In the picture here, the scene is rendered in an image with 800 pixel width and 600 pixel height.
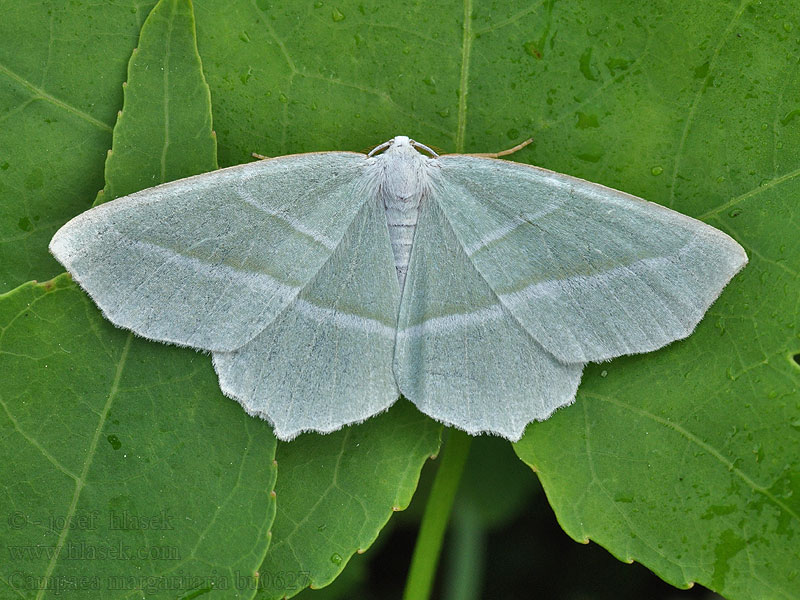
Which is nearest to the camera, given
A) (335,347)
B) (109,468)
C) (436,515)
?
(109,468)

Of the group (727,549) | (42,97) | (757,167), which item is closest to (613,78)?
(757,167)

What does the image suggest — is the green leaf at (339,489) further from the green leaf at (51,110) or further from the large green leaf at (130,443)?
the green leaf at (51,110)

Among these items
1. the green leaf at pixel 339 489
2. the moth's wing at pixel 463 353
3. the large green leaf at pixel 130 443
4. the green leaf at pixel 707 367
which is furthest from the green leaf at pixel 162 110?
the green leaf at pixel 707 367

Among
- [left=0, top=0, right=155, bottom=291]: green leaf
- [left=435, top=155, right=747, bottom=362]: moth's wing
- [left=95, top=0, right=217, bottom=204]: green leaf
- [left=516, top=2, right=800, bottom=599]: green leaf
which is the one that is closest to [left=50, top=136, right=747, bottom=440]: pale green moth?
[left=435, top=155, right=747, bottom=362]: moth's wing

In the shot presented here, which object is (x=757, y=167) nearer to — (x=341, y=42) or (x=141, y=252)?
(x=341, y=42)

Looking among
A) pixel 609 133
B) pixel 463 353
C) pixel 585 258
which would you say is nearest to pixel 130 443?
pixel 463 353

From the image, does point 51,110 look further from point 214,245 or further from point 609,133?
point 609,133
